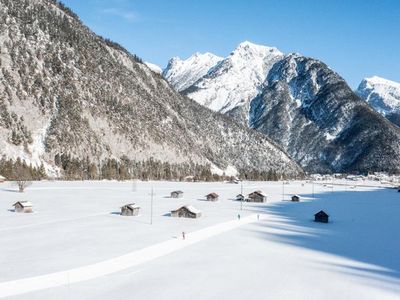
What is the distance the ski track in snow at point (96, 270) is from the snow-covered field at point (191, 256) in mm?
79

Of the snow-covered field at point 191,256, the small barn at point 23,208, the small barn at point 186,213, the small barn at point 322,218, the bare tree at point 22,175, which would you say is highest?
the bare tree at point 22,175

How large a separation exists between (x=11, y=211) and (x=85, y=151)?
289 feet

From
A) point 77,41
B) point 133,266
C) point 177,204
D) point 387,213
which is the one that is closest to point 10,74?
point 77,41

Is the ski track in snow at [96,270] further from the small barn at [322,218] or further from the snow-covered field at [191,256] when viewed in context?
the small barn at [322,218]

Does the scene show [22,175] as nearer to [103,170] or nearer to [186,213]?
[103,170]

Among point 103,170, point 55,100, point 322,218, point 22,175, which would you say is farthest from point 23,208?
point 55,100

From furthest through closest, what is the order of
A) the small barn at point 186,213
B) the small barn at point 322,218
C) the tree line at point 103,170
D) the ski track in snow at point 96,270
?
1. the tree line at point 103,170
2. the small barn at point 322,218
3. the small barn at point 186,213
4. the ski track in snow at point 96,270

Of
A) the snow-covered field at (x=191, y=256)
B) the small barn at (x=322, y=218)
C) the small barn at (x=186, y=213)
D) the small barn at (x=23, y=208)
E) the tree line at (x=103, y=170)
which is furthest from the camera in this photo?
the tree line at (x=103, y=170)

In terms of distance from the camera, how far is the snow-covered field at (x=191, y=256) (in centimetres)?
3506

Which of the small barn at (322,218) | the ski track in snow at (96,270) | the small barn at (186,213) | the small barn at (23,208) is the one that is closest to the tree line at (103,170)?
the small barn at (23,208)

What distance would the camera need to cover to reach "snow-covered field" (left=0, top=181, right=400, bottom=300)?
35.1 m

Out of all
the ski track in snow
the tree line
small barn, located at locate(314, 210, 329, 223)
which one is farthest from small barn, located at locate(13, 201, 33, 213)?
the tree line

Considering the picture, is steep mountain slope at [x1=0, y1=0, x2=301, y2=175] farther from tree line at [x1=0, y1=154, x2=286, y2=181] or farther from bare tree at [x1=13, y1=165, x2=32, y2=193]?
bare tree at [x1=13, y1=165, x2=32, y2=193]

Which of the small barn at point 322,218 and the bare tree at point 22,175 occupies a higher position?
the bare tree at point 22,175
